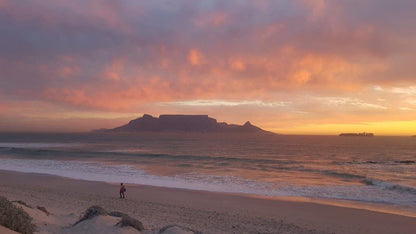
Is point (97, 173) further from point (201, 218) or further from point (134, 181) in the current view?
point (201, 218)

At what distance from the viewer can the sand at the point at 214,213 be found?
12.9 meters

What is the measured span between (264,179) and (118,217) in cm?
2069

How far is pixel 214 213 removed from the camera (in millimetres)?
15719

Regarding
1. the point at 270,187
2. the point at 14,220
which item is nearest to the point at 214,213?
the point at 14,220

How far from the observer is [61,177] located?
29719 millimetres

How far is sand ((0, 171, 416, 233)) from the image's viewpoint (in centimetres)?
1290

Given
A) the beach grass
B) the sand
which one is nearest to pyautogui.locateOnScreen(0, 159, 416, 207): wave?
the sand

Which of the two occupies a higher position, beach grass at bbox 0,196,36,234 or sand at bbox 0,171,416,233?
→ beach grass at bbox 0,196,36,234

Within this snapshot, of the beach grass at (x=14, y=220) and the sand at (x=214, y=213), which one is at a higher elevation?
the beach grass at (x=14, y=220)

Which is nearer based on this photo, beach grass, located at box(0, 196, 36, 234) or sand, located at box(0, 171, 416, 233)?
beach grass, located at box(0, 196, 36, 234)

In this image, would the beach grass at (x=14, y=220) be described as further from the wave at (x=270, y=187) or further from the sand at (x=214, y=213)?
the wave at (x=270, y=187)

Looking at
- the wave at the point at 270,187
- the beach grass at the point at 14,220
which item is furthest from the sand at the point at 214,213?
the wave at the point at 270,187

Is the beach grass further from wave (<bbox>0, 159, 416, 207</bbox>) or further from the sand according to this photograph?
wave (<bbox>0, 159, 416, 207</bbox>)

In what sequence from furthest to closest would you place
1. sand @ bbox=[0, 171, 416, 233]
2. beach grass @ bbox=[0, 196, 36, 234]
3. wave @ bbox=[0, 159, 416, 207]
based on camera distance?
wave @ bbox=[0, 159, 416, 207] < sand @ bbox=[0, 171, 416, 233] < beach grass @ bbox=[0, 196, 36, 234]
